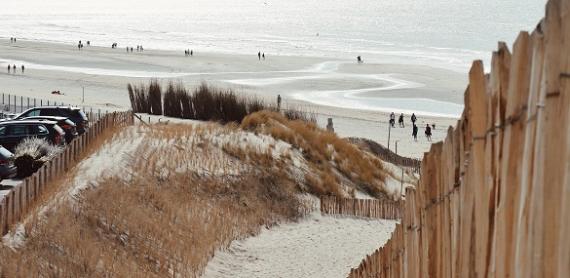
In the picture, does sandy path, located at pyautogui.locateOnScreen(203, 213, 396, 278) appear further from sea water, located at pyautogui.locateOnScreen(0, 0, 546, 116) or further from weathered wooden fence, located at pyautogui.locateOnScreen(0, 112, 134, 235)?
sea water, located at pyautogui.locateOnScreen(0, 0, 546, 116)

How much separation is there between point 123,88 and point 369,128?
24.8 metres

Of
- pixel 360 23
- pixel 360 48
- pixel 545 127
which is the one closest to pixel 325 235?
pixel 545 127

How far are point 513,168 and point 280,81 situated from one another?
71594mm

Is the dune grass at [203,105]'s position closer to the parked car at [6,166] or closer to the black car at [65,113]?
the black car at [65,113]

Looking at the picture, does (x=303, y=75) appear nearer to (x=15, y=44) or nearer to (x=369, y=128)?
(x=369, y=128)

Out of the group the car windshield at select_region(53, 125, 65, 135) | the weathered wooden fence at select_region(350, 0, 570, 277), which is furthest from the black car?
the weathered wooden fence at select_region(350, 0, 570, 277)

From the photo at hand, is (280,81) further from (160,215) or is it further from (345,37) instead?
(345,37)

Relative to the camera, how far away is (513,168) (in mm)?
3080

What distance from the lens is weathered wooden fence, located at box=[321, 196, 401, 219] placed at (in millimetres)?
20641

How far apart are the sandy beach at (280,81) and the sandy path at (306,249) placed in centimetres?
1956

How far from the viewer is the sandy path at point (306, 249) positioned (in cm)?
1586

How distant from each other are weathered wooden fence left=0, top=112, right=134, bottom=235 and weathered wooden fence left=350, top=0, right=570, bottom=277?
980 centimetres

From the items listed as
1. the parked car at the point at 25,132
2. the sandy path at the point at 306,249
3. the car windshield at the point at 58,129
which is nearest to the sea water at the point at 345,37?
the car windshield at the point at 58,129

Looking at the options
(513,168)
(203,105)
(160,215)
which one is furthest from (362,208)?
(513,168)
